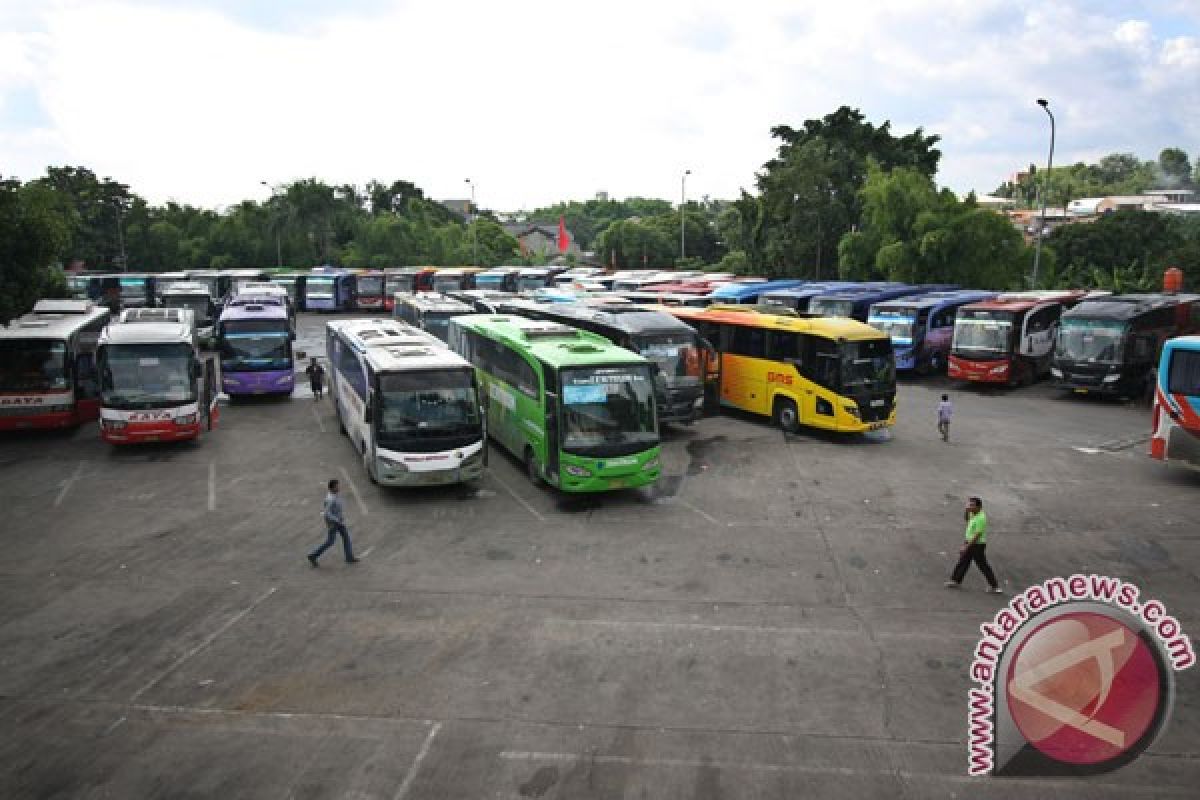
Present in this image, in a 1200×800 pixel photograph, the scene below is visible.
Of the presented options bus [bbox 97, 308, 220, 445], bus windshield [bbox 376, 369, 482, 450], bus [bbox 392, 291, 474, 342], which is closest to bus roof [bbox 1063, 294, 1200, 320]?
bus [bbox 392, 291, 474, 342]

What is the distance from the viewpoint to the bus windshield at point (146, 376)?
61.9 feet

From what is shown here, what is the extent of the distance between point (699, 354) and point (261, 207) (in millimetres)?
64513

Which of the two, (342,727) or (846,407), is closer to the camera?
(342,727)

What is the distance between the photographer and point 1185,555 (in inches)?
533

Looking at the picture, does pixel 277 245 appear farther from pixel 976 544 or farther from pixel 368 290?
pixel 976 544

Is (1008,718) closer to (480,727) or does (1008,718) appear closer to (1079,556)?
(480,727)

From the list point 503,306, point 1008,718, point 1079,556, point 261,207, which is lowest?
point 1079,556

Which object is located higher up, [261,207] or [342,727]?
[261,207]

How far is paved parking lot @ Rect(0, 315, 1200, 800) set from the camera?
792cm

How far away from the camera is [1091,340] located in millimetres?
26000

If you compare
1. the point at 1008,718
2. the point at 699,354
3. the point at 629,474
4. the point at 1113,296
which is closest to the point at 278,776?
the point at 1008,718

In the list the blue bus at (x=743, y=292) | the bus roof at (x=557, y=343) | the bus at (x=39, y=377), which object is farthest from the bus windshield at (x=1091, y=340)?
the bus at (x=39, y=377)

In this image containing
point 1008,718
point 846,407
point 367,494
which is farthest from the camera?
point 846,407

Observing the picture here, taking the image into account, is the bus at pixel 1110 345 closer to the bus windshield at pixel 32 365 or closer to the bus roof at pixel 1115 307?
the bus roof at pixel 1115 307
